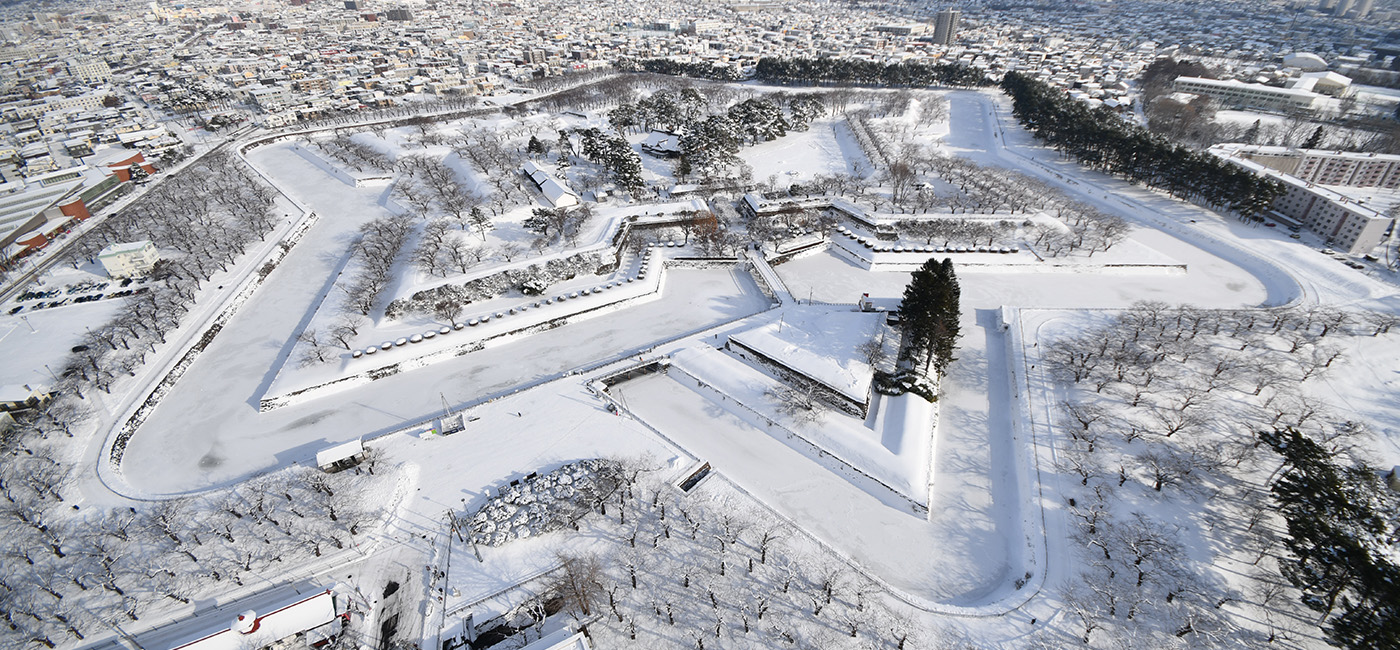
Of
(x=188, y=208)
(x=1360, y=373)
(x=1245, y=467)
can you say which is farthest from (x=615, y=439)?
(x=188, y=208)

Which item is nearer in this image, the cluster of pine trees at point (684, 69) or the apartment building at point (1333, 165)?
the apartment building at point (1333, 165)

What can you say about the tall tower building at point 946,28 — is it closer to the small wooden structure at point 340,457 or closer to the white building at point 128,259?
the white building at point 128,259

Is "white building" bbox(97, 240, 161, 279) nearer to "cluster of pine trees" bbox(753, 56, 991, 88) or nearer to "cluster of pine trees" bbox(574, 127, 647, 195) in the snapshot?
"cluster of pine trees" bbox(574, 127, 647, 195)

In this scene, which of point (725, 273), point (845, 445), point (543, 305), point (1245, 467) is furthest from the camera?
point (725, 273)

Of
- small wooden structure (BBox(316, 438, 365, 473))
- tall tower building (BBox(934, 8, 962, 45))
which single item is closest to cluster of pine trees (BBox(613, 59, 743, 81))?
tall tower building (BBox(934, 8, 962, 45))

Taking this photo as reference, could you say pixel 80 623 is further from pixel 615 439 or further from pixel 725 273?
pixel 725 273

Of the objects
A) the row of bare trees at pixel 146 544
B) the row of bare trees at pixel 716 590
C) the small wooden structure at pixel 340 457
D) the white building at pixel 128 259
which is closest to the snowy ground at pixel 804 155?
the row of bare trees at pixel 716 590

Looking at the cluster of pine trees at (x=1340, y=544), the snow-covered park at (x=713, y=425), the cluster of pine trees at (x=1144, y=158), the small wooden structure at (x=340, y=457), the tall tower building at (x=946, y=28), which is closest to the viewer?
the cluster of pine trees at (x=1340, y=544)

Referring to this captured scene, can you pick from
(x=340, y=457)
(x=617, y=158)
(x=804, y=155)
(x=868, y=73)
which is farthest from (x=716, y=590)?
(x=868, y=73)
